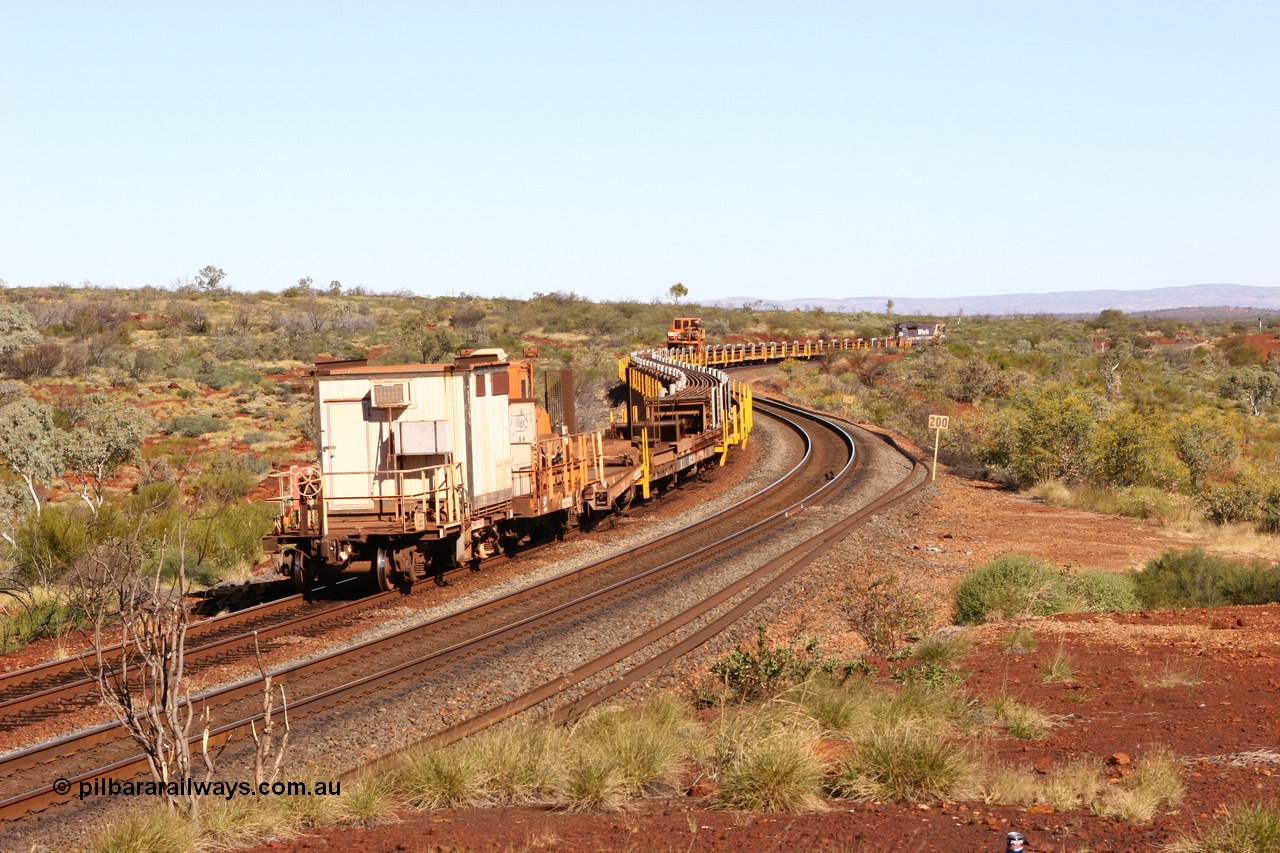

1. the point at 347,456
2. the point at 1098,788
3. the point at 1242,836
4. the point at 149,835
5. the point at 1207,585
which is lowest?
the point at 1207,585

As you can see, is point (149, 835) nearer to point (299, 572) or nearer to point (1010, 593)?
point (299, 572)

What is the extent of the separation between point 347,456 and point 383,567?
1.70 meters

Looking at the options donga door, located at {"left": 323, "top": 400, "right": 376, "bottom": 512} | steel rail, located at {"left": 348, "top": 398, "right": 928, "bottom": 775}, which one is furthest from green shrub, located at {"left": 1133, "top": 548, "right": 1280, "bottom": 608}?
donga door, located at {"left": 323, "top": 400, "right": 376, "bottom": 512}

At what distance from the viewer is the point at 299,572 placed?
15406 mm

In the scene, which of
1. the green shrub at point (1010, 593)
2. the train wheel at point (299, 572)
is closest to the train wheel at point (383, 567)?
the train wheel at point (299, 572)

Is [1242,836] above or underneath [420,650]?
above

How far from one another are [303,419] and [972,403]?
27.2 metres

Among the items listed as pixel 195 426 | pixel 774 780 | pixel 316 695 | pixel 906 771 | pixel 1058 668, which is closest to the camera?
pixel 774 780

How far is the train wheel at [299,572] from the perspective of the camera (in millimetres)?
15406

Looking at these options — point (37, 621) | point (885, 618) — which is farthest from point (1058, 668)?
point (37, 621)

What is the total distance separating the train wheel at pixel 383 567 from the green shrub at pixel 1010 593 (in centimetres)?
777

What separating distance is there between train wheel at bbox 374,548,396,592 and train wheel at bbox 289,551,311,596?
3.13 feet

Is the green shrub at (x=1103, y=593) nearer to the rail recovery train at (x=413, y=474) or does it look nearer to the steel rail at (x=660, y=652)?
the steel rail at (x=660, y=652)

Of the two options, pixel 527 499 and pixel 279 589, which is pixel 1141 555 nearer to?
pixel 527 499
